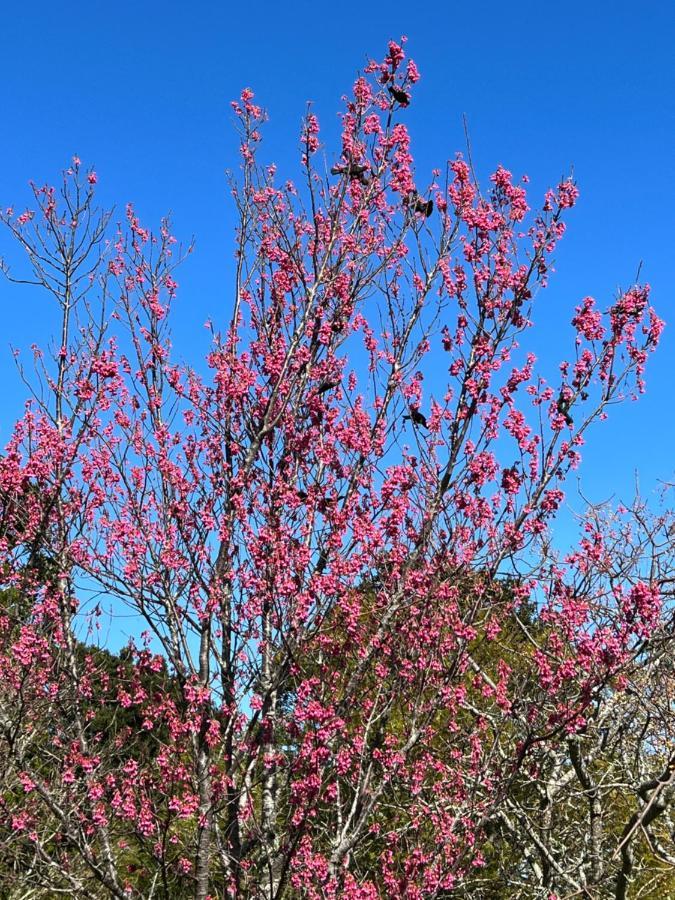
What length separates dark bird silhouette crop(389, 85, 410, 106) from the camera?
726cm

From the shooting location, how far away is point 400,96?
23.9ft

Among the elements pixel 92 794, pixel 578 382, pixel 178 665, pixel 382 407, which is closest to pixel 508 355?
pixel 578 382

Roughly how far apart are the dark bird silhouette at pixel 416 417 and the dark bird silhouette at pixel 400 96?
2.97m

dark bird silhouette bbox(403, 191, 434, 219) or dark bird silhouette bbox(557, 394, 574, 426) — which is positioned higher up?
dark bird silhouette bbox(403, 191, 434, 219)

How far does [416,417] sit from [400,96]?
3.10 m

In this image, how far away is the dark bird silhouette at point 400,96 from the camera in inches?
286

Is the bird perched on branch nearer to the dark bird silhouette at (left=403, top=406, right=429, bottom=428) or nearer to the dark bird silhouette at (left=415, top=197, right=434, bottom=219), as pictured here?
the dark bird silhouette at (left=415, top=197, right=434, bottom=219)

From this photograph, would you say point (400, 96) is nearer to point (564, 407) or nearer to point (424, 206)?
point (424, 206)

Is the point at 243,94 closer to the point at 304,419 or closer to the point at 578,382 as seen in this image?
the point at 304,419

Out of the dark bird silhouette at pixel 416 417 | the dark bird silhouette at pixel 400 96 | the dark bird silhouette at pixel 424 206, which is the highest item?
the dark bird silhouette at pixel 400 96

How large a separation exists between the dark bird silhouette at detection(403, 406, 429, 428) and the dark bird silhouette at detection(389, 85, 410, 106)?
9.73 feet

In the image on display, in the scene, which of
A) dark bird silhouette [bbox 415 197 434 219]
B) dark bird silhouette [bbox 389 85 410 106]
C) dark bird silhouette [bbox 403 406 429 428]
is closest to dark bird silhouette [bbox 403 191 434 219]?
dark bird silhouette [bbox 415 197 434 219]

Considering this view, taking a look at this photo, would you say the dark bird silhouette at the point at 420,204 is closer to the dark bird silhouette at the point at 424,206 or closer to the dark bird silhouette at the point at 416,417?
the dark bird silhouette at the point at 424,206

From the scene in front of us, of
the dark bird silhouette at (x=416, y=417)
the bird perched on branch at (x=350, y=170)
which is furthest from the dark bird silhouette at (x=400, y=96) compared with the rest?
the dark bird silhouette at (x=416, y=417)
